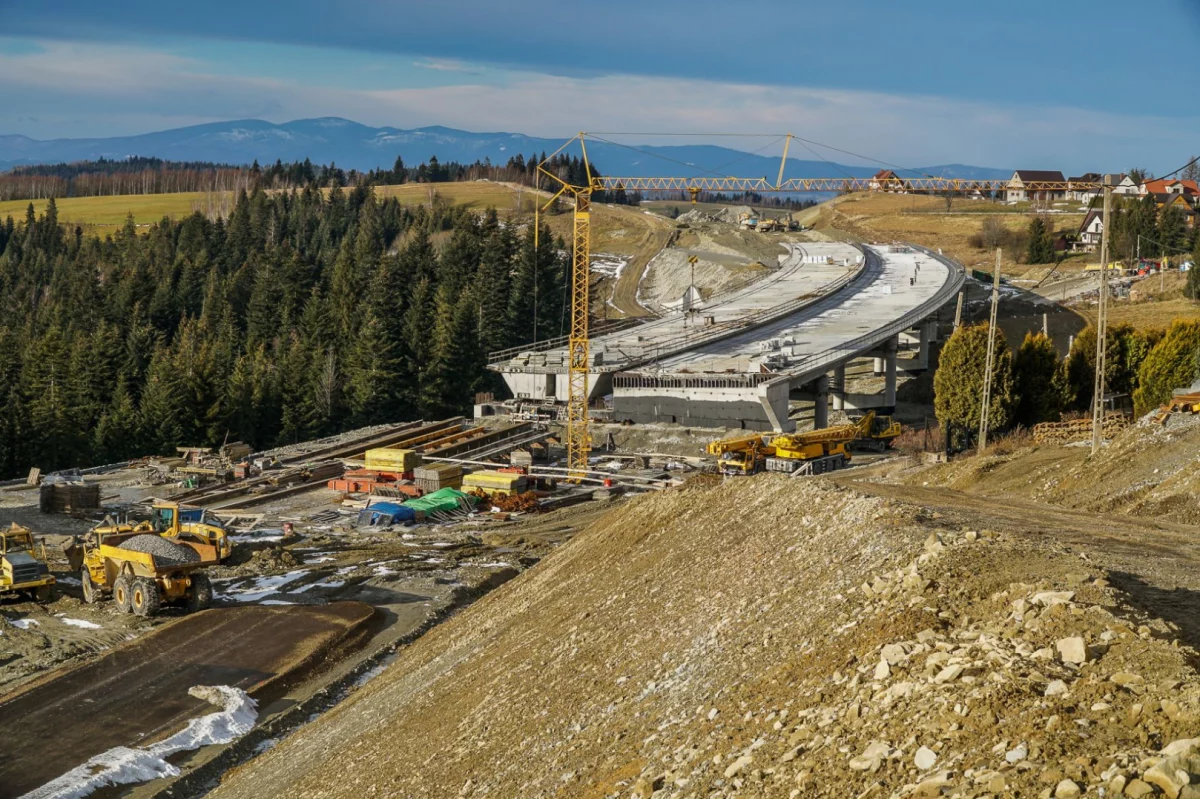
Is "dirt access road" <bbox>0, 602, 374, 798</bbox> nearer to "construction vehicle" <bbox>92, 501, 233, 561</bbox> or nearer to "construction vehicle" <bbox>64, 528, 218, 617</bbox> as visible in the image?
"construction vehicle" <bbox>64, 528, 218, 617</bbox>

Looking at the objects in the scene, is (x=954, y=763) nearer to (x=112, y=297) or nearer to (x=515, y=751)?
(x=515, y=751)

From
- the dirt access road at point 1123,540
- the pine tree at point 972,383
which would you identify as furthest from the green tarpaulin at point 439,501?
the dirt access road at point 1123,540

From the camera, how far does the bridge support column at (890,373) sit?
7500cm

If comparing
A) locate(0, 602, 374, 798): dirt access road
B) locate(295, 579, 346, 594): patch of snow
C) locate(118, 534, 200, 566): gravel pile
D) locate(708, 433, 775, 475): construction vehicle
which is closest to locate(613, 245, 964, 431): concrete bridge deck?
locate(708, 433, 775, 475): construction vehicle

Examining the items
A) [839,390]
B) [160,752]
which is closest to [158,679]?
[160,752]

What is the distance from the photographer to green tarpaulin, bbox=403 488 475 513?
47625 mm

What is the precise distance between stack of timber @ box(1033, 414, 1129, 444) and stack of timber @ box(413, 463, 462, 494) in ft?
78.8

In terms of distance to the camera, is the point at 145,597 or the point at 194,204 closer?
the point at 145,597

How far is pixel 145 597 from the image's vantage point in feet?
101

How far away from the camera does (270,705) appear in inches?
1004

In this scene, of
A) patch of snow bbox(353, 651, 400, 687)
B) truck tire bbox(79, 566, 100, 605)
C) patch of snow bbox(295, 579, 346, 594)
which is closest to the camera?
patch of snow bbox(353, 651, 400, 687)

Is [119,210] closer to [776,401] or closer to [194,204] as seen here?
[194,204]

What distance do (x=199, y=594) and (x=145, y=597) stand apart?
1.45 m

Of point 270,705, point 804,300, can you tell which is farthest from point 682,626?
point 804,300
